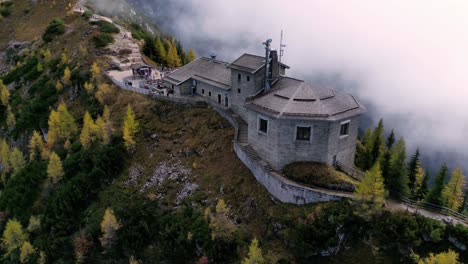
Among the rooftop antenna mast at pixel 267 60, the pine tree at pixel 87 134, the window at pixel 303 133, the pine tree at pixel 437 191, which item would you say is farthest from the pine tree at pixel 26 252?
the pine tree at pixel 437 191

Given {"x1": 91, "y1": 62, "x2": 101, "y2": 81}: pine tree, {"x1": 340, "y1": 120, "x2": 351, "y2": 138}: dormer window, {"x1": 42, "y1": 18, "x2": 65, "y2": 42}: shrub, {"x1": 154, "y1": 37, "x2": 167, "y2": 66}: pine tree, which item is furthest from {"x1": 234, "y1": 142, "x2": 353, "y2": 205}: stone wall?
{"x1": 42, "y1": 18, "x2": 65, "y2": 42}: shrub

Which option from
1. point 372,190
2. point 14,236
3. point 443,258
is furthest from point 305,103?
point 14,236

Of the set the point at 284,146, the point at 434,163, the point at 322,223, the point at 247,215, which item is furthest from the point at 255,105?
the point at 434,163

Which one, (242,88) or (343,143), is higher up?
(242,88)

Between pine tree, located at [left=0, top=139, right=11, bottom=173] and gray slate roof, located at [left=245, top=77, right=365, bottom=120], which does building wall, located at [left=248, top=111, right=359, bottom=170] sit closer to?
gray slate roof, located at [left=245, top=77, right=365, bottom=120]

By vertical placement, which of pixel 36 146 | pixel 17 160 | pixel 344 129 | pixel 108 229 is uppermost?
pixel 344 129

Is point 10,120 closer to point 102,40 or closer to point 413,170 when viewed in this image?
point 102,40
